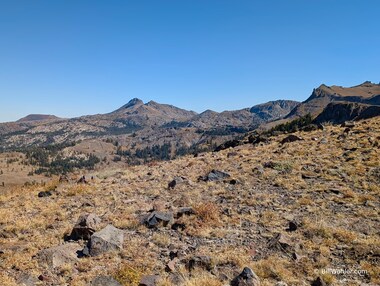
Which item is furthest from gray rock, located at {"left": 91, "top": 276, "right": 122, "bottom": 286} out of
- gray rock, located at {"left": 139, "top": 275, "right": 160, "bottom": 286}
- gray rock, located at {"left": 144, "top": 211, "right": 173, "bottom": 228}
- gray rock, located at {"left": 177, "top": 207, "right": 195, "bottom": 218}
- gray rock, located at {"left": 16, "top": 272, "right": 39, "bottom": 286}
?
gray rock, located at {"left": 177, "top": 207, "right": 195, "bottom": 218}

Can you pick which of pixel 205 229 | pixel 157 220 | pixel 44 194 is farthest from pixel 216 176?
pixel 44 194

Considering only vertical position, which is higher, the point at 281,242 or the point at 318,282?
the point at 281,242

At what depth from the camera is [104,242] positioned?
10625 millimetres

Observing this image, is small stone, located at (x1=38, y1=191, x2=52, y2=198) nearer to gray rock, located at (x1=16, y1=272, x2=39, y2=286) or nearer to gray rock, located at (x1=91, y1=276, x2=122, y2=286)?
gray rock, located at (x1=16, y1=272, x2=39, y2=286)

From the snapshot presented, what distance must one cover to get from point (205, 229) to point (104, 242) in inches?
165

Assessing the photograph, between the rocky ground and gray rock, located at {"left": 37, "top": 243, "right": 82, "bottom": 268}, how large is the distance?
0.11 ft

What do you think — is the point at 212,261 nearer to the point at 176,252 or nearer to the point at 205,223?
the point at 176,252

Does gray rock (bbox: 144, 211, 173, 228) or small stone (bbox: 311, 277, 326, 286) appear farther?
gray rock (bbox: 144, 211, 173, 228)

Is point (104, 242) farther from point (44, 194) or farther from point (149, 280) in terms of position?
point (44, 194)

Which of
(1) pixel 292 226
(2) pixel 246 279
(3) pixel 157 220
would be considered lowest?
(2) pixel 246 279

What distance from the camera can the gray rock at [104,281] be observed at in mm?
8148

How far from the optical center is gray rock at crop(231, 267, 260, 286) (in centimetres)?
795

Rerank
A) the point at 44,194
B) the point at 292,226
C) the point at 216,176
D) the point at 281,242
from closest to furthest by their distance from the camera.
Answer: the point at 281,242 → the point at 292,226 → the point at 44,194 → the point at 216,176

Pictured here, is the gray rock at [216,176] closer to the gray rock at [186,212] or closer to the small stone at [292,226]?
the gray rock at [186,212]
